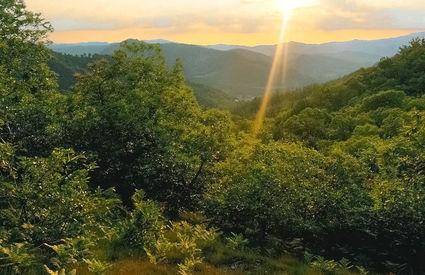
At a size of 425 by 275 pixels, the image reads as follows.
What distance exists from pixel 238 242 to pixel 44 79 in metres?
24.3

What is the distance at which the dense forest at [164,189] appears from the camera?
10.2 m

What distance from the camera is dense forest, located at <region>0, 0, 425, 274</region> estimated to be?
10.2 metres

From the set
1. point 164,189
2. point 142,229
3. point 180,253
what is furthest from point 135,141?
point 180,253

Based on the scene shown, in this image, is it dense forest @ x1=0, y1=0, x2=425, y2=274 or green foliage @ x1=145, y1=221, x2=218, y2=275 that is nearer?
dense forest @ x1=0, y1=0, x2=425, y2=274

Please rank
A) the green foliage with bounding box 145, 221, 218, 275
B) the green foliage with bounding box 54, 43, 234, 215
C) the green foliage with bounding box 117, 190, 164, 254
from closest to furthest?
the green foliage with bounding box 145, 221, 218, 275, the green foliage with bounding box 117, 190, 164, 254, the green foliage with bounding box 54, 43, 234, 215

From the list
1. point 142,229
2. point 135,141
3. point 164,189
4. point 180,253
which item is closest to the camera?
point 180,253

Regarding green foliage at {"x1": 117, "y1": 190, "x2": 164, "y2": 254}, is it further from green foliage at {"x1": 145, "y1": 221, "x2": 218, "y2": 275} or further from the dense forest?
green foliage at {"x1": 145, "y1": 221, "x2": 218, "y2": 275}

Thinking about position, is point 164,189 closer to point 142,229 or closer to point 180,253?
point 142,229

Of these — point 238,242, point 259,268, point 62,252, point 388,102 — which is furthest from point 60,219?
point 388,102

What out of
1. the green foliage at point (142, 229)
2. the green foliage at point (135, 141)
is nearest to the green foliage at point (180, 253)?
the green foliage at point (142, 229)

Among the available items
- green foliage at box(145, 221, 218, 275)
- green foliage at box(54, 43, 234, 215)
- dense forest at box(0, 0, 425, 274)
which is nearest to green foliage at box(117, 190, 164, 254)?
dense forest at box(0, 0, 425, 274)

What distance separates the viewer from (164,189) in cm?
2239

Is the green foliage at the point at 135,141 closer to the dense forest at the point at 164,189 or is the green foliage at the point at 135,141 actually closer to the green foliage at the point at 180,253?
the dense forest at the point at 164,189

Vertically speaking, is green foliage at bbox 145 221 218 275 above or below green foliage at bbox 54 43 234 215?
below
